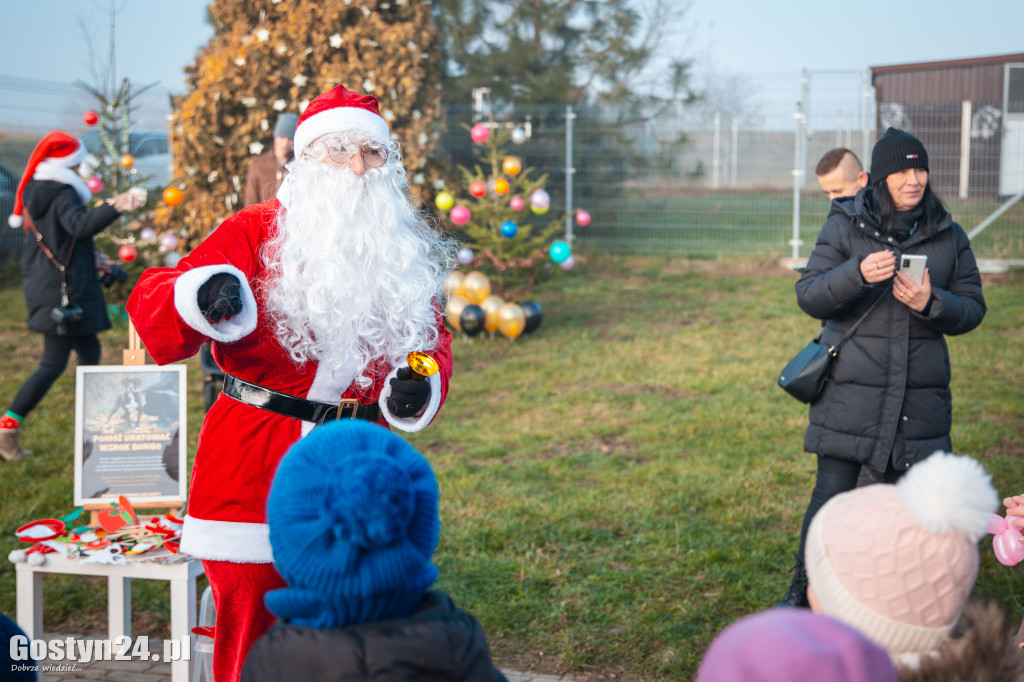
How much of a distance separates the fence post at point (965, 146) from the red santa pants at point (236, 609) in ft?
40.9

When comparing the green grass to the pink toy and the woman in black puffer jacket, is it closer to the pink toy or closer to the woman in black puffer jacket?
the woman in black puffer jacket

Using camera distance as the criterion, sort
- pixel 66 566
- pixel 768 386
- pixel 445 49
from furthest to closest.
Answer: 1. pixel 445 49
2. pixel 768 386
3. pixel 66 566

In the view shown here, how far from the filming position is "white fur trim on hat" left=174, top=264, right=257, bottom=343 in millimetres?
2301

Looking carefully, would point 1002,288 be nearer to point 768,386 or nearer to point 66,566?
point 768,386

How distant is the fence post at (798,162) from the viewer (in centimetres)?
1292

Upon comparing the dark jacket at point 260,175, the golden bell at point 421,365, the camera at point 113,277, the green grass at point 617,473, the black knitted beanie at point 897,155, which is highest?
the dark jacket at point 260,175

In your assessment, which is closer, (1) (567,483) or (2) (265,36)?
(1) (567,483)

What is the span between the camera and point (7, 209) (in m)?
12.6

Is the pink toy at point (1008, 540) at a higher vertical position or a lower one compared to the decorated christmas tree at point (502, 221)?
lower

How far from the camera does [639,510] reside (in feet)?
16.9

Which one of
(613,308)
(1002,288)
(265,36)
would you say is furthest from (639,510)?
(1002,288)

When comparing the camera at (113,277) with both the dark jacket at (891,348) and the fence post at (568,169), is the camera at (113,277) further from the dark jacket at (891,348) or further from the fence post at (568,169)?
the fence post at (568,169)

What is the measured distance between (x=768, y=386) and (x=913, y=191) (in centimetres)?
437

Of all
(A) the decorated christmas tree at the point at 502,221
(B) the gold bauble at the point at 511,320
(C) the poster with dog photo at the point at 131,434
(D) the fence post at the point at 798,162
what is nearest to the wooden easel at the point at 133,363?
(C) the poster with dog photo at the point at 131,434
